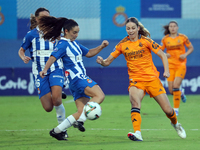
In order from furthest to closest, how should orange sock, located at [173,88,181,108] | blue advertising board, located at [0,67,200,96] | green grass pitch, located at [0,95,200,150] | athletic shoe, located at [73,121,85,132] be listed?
blue advertising board, located at [0,67,200,96], orange sock, located at [173,88,181,108], athletic shoe, located at [73,121,85,132], green grass pitch, located at [0,95,200,150]

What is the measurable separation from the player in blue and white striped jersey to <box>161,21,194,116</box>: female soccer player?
3732mm

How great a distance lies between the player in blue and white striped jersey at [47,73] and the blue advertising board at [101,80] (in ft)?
25.9

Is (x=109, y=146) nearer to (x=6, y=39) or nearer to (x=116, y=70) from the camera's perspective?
(x=116, y=70)

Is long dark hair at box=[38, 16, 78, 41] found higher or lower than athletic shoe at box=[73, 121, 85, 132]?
higher

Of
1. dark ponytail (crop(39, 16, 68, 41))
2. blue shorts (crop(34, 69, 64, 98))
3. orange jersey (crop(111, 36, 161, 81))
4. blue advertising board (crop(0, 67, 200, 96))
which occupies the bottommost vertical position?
blue advertising board (crop(0, 67, 200, 96))

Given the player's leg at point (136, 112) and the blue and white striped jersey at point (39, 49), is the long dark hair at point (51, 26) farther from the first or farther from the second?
the player's leg at point (136, 112)

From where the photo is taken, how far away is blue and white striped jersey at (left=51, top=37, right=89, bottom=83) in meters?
5.54

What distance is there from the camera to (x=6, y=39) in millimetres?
15898

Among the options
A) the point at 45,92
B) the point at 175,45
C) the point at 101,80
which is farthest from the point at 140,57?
the point at 101,80

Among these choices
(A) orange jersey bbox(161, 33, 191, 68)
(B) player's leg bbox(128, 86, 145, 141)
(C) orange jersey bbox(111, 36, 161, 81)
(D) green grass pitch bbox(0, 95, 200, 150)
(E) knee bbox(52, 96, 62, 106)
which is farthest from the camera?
(A) orange jersey bbox(161, 33, 191, 68)

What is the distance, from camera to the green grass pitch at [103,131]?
5.10 metres

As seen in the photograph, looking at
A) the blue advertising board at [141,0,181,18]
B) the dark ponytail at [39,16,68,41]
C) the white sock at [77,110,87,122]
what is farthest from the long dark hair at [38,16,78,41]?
the blue advertising board at [141,0,181,18]

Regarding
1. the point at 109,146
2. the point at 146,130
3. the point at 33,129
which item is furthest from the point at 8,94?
the point at 109,146

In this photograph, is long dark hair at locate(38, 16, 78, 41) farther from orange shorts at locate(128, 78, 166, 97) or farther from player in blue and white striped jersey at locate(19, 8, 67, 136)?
orange shorts at locate(128, 78, 166, 97)
